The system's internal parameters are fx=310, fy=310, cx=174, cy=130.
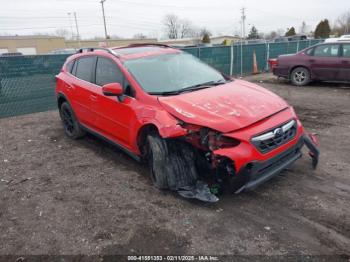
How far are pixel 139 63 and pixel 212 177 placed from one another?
1.94 metres

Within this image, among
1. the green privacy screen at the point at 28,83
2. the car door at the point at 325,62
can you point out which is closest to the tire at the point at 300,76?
the car door at the point at 325,62

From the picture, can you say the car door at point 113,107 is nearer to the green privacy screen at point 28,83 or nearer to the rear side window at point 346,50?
the green privacy screen at point 28,83

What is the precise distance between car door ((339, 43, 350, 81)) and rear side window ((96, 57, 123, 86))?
8.27 m

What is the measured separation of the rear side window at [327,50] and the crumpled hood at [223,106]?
7.44 meters

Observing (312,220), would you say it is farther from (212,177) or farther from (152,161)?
(152,161)

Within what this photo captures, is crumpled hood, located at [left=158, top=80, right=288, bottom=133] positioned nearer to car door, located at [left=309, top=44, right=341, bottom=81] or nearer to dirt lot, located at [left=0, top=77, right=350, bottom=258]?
dirt lot, located at [left=0, top=77, right=350, bottom=258]

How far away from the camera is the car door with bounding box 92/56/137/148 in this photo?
4184mm

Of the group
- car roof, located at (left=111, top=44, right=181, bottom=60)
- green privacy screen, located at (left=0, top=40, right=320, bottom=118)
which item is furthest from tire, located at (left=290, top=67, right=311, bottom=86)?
green privacy screen, located at (left=0, top=40, right=320, bottom=118)

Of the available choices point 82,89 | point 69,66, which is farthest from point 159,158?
point 69,66

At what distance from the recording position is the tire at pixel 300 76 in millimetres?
10828

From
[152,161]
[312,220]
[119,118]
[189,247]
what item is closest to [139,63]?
[119,118]

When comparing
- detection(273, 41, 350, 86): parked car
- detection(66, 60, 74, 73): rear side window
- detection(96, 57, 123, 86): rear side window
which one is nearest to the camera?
detection(96, 57, 123, 86): rear side window

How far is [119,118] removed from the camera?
14.4 ft

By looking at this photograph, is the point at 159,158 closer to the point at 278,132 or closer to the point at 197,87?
the point at 197,87
